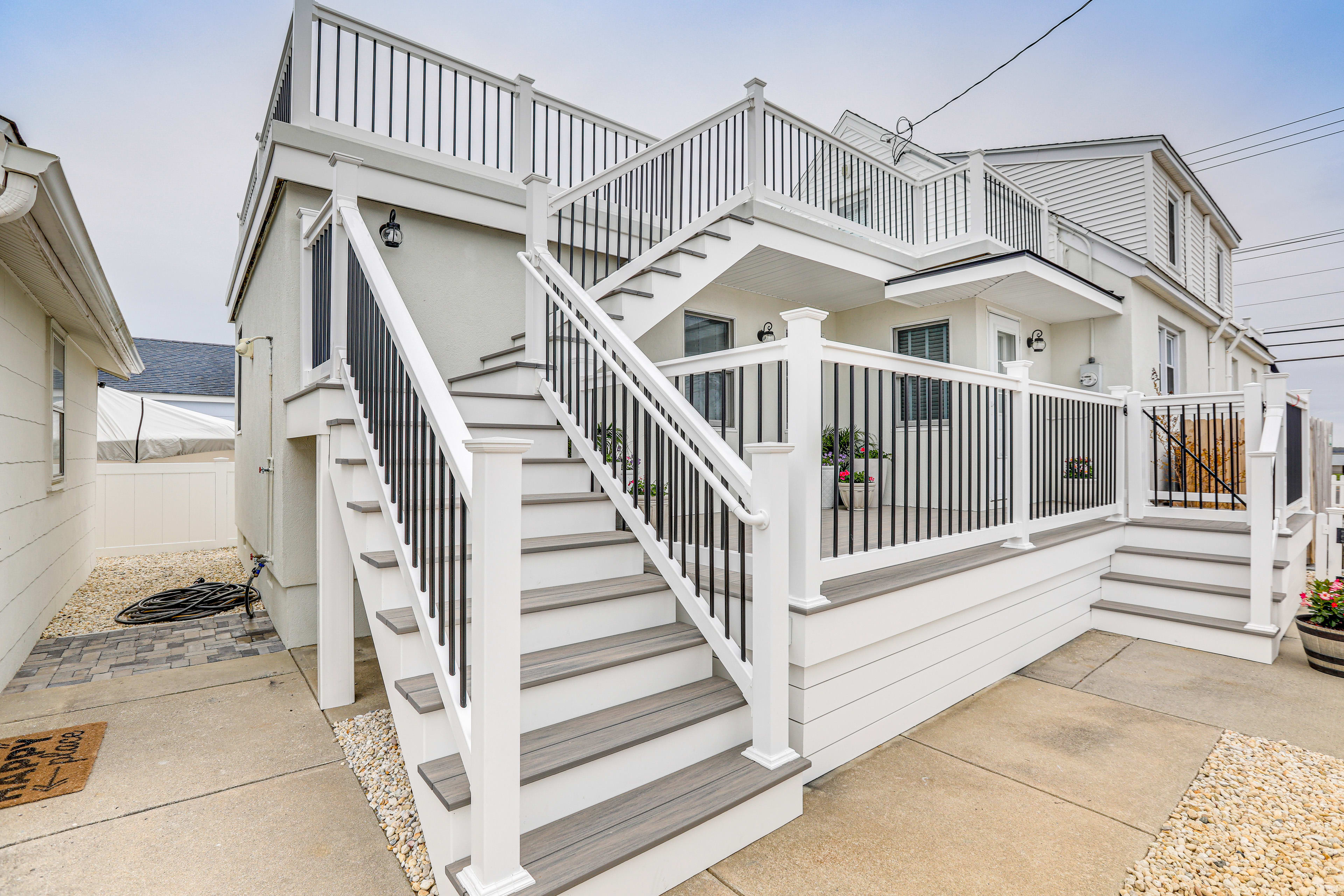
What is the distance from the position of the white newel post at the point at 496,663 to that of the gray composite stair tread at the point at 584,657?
1.37ft

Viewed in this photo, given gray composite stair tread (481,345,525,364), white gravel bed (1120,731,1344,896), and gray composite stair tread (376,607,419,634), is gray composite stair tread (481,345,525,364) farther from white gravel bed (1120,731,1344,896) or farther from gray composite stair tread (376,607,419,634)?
white gravel bed (1120,731,1344,896)

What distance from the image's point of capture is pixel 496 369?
402 cm

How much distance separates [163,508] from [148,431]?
5.33 feet

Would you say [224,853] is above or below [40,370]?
below

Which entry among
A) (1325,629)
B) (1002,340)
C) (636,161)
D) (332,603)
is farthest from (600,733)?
(1002,340)

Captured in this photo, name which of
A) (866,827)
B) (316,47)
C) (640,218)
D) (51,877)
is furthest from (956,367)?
(316,47)

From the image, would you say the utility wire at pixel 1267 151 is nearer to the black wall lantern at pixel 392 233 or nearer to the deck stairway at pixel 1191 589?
the deck stairway at pixel 1191 589

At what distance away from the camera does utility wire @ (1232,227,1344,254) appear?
15.2 metres

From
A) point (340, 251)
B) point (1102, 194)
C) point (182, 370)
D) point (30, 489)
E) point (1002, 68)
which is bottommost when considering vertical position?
point (30, 489)

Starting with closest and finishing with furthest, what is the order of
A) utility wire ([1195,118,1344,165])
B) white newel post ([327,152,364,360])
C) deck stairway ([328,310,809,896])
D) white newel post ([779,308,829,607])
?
deck stairway ([328,310,809,896])
white newel post ([779,308,829,607])
white newel post ([327,152,364,360])
utility wire ([1195,118,1344,165])

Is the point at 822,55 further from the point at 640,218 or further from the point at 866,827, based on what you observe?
the point at 866,827

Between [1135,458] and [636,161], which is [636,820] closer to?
[636,161]

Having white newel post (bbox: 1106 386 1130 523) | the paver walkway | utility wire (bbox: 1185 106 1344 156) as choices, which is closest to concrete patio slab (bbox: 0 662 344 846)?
the paver walkway

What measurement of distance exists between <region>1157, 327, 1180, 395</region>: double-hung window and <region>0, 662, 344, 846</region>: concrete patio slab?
9.73 m
